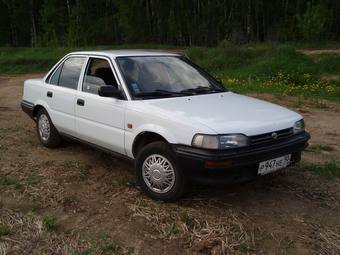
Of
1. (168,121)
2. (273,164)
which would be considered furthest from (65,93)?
(273,164)

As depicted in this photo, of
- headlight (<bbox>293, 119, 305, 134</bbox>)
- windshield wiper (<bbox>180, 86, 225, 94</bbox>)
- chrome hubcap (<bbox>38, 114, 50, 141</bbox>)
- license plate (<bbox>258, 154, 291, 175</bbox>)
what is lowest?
chrome hubcap (<bbox>38, 114, 50, 141</bbox>)

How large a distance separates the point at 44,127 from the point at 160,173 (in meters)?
2.76

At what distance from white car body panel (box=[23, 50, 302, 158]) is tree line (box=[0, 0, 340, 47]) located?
2473 centimetres

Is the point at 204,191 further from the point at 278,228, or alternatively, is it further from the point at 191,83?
the point at 191,83

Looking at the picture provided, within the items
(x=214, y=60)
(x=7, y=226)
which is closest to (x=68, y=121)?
(x=7, y=226)

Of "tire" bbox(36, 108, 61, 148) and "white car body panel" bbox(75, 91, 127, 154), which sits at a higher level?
"white car body panel" bbox(75, 91, 127, 154)

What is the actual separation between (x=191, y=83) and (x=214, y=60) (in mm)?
12631

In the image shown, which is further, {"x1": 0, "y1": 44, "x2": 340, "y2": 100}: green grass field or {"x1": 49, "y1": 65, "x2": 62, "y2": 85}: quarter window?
{"x1": 0, "y1": 44, "x2": 340, "y2": 100}: green grass field

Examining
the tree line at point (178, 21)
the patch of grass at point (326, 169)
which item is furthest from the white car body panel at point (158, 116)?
the tree line at point (178, 21)

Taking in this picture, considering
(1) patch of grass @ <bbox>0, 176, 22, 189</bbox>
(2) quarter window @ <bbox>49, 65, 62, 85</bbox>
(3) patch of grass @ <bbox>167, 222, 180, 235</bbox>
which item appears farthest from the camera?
(2) quarter window @ <bbox>49, 65, 62, 85</bbox>

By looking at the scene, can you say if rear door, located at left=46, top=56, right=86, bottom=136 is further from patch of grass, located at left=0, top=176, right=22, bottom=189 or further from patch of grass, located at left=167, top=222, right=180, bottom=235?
patch of grass, located at left=167, top=222, right=180, bottom=235

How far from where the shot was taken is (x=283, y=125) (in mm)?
4609

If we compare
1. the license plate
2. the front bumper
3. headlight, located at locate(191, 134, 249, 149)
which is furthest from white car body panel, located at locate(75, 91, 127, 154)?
the license plate

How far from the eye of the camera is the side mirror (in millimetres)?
4965
